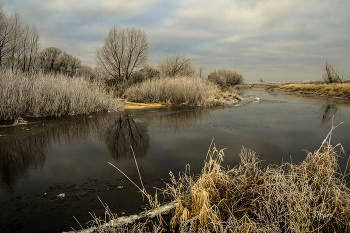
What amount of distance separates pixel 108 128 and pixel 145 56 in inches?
612

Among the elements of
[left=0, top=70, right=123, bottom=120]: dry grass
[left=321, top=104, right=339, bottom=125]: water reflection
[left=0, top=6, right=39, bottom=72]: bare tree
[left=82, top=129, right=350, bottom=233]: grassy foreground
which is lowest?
[left=82, top=129, right=350, bottom=233]: grassy foreground

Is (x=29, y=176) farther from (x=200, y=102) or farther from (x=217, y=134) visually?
(x=200, y=102)

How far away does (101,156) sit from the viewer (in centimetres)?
416

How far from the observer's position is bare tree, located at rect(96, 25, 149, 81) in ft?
63.1

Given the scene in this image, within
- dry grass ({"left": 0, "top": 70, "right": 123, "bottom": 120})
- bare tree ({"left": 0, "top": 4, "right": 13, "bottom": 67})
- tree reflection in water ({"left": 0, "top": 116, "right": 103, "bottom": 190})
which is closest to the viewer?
tree reflection in water ({"left": 0, "top": 116, "right": 103, "bottom": 190})

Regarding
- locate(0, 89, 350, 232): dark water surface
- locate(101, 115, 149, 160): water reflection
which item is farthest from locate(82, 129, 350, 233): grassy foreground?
locate(101, 115, 149, 160): water reflection


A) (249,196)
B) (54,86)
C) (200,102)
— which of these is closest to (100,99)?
(54,86)

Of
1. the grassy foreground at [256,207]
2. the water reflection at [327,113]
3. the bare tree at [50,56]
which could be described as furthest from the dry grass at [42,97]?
the bare tree at [50,56]

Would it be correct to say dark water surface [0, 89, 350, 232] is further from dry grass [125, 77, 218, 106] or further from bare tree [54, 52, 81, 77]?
bare tree [54, 52, 81, 77]

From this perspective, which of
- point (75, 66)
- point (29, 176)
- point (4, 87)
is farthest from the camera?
point (75, 66)

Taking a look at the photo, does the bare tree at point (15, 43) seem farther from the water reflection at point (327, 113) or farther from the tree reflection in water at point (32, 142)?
the water reflection at point (327, 113)

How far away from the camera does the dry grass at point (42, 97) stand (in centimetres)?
718

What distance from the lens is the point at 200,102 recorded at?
12977 millimetres

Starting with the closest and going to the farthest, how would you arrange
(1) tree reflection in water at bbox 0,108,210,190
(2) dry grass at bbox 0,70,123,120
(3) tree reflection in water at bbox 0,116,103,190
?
(3) tree reflection in water at bbox 0,116,103,190, (1) tree reflection in water at bbox 0,108,210,190, (2) dry grass at bbox 0,70,123,120
